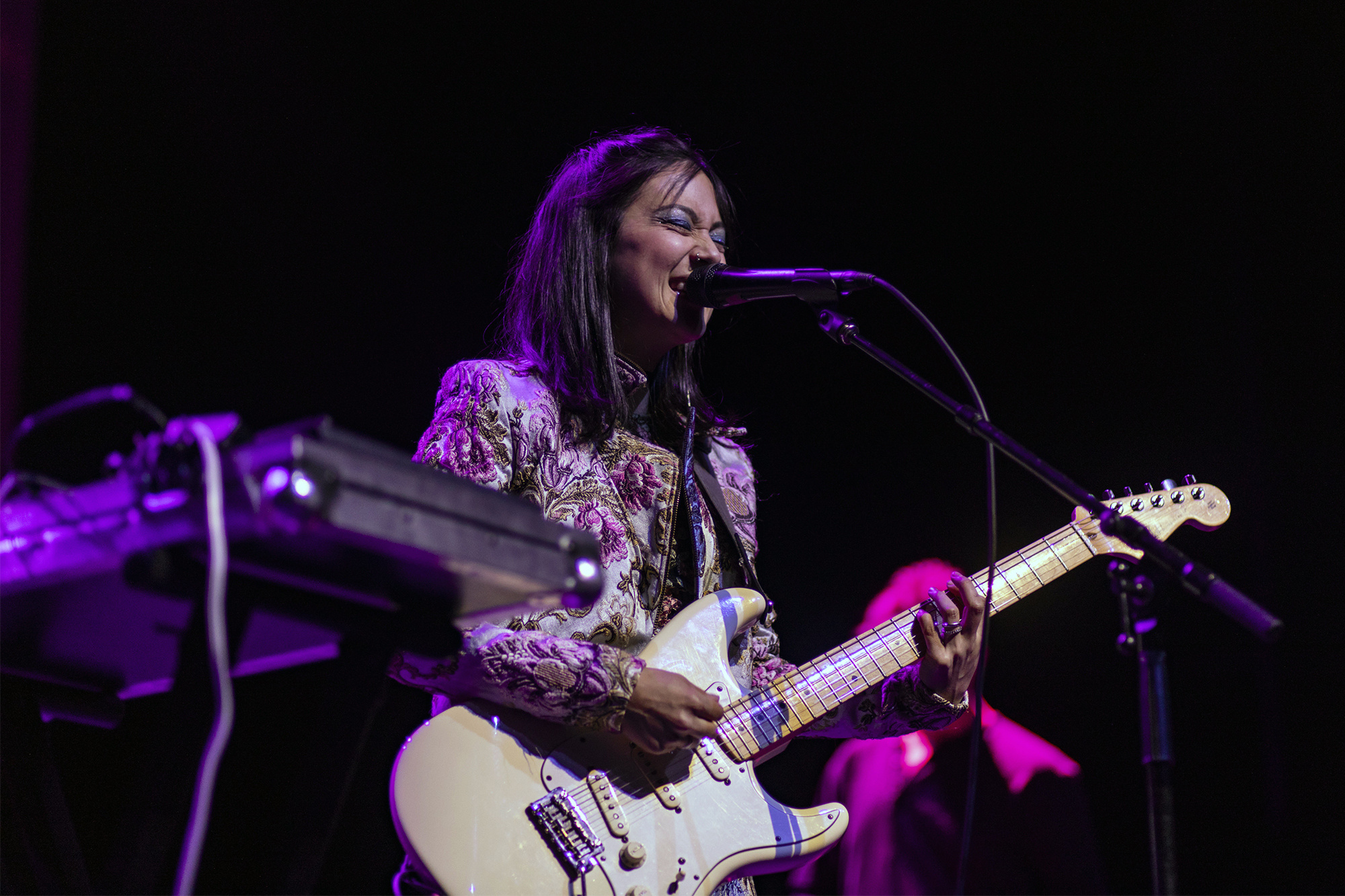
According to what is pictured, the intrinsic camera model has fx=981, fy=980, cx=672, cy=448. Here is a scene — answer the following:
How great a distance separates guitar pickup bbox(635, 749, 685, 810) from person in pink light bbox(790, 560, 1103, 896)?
1.71 metres

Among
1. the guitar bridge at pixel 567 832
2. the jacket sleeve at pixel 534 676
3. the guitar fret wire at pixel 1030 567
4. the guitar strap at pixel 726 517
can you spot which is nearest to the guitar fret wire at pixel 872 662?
the guitar strap at pixel 726 517

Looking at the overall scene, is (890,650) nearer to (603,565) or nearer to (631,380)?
(603,565)

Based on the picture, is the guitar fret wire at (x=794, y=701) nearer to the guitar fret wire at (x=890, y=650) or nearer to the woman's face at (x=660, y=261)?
the guitar fret wire at (x=890, y=650)

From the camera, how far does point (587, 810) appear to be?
6.11 feet

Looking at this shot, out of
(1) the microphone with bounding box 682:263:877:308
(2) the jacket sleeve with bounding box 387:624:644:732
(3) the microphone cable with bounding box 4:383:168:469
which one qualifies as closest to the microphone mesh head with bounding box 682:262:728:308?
(1) the microphone with bounding box 682:263:877:308

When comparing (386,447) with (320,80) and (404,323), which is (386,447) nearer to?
(404,323)

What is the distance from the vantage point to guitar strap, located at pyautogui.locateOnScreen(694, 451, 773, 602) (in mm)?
2412

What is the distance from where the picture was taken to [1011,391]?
4246 millimetres

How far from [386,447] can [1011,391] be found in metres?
3.70

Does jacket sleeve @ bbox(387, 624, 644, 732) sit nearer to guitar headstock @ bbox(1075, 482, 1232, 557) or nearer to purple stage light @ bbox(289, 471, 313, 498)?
purple stage light @ bbox(289, 471, 313, 498)

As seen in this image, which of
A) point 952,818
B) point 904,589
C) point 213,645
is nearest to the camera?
point 213,645

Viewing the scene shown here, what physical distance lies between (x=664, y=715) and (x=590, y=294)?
3.83 feet

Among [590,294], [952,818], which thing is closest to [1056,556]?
[590,294]

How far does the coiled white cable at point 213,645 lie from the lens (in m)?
0.90
